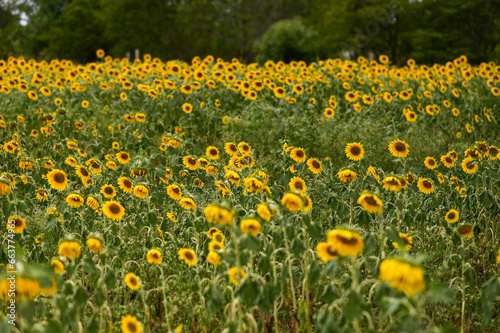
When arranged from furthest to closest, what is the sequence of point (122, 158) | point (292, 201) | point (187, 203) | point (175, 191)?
point (122, 158)
point (175, 191)
point (187, 203)
point (292, 201)

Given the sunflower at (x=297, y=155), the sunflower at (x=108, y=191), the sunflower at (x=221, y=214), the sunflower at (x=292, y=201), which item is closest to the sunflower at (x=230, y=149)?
the sunflower at (x=297, y=155)

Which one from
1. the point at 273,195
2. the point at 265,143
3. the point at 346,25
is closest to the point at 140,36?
the point at 346,25

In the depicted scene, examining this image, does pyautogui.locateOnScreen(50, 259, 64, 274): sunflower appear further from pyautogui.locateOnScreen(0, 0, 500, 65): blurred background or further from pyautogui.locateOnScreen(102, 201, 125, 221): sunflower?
pyautogui.locateOnScreen(0, 0, 500, 65): blurred background

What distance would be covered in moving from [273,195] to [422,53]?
57.4ft

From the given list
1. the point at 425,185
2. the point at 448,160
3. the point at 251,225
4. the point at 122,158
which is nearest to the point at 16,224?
the point at 251,225

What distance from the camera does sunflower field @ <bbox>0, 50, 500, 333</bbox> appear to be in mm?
2297

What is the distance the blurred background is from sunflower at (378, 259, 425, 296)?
1349 cm

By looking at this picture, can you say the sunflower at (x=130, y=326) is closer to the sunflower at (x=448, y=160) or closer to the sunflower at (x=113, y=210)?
the sunflower at (x=113, y=210)

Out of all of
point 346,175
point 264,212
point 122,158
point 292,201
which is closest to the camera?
point 264,212

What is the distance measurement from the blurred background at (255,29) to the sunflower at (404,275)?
13494 millimetres

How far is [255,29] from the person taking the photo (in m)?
33.0

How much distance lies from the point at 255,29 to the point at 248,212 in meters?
31.0

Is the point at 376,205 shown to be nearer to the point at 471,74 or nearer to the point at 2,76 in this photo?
the point at 2,76

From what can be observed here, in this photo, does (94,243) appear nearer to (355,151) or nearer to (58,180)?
(58,180)
